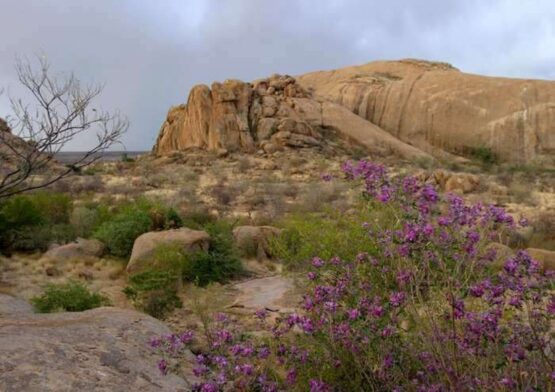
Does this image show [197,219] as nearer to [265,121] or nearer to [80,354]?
[80,354]

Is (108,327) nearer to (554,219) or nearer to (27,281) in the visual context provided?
(27,281)

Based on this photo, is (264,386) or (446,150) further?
(446,150)

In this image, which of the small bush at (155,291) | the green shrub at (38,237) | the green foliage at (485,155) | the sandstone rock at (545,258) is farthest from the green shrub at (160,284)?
the green foliage at (485,155)

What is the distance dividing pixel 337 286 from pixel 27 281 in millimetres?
7459

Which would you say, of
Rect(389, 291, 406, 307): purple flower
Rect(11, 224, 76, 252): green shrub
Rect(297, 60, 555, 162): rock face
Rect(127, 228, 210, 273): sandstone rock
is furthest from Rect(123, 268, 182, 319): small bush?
Rect(297, 60, 555, 162): rock face

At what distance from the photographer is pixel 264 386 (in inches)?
106

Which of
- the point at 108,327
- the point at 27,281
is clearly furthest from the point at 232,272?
the point at 108,327

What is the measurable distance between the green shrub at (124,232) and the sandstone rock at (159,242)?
0.80 meters

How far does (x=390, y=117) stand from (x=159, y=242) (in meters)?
23.6

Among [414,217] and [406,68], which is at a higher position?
[406,68]

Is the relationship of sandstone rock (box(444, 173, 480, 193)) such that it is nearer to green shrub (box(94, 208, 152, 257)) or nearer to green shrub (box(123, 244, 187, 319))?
green shrub (box(94, 208, 152, 257))

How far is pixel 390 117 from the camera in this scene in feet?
103

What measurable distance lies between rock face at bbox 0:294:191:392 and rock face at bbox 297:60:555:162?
26162 mm

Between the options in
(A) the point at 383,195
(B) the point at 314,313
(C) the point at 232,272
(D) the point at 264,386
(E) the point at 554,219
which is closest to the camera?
(D) the point at 264,386
